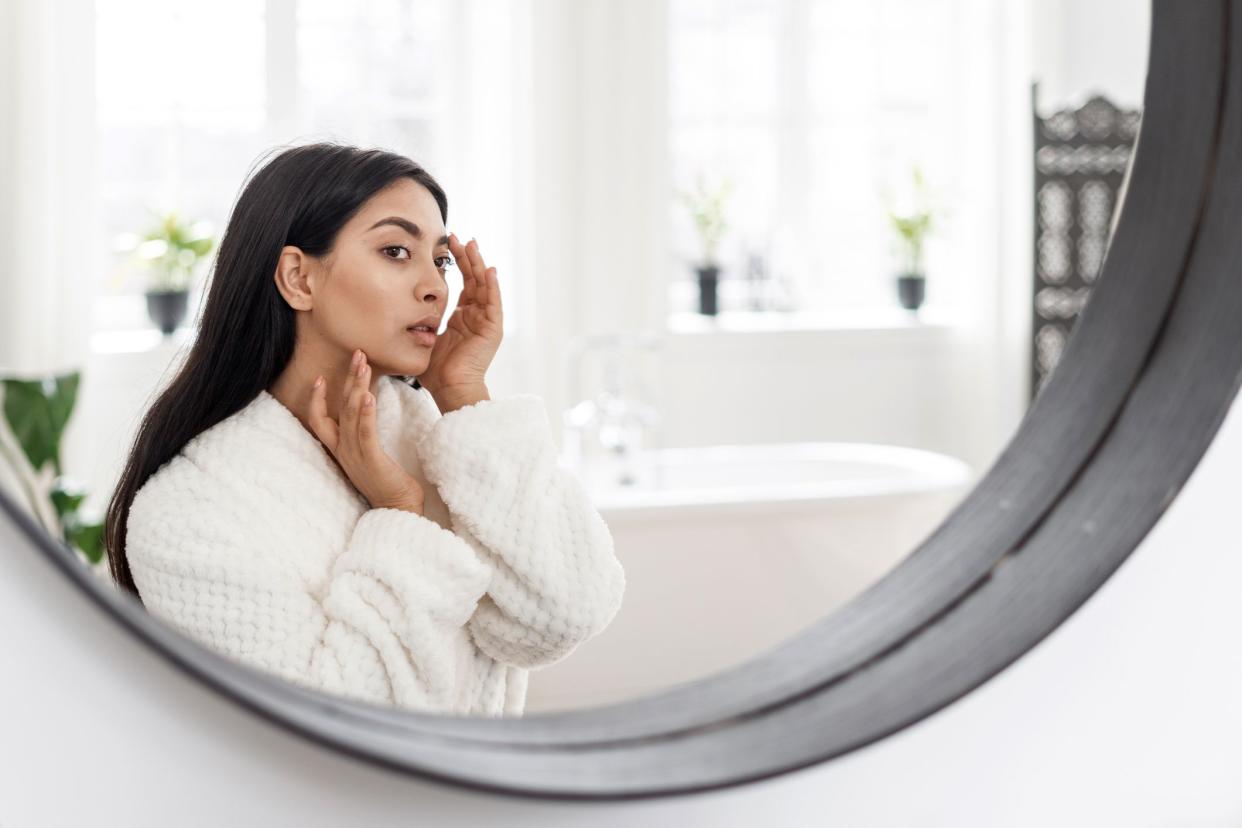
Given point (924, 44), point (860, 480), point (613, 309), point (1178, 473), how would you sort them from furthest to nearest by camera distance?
point (924, 44) < point (613, 309) < point (860, 480) < point (1178, 473)

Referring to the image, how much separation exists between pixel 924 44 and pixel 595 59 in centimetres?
74

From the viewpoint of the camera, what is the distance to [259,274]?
52 centimetres

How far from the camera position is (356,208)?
0.51 m

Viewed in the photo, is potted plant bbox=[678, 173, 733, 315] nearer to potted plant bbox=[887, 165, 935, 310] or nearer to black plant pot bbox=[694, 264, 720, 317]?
black plant pot bbox=[694, 264, 720, 317]

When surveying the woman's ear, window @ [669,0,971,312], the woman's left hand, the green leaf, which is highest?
window @ [669,0,971,312]

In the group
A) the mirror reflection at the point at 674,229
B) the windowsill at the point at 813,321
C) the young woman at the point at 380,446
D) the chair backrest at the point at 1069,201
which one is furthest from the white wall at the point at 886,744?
the chair backrest at the point at 1069,201

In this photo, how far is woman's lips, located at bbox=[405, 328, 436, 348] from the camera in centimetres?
52

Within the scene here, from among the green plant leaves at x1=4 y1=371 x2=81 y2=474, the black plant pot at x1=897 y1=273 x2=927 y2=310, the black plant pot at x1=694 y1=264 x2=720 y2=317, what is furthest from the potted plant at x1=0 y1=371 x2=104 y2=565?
the black plant pot at x1=897 y1=273 x2=927 y2=310

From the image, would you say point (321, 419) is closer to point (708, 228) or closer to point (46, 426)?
point (46, 426)

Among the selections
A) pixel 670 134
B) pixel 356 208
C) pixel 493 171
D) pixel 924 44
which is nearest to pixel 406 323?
pixel 356 208

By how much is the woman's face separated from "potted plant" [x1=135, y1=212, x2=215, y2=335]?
4.71 feet

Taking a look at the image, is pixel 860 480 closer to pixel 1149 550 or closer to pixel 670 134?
pixel 670 134

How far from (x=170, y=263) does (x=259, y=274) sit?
4.77ft

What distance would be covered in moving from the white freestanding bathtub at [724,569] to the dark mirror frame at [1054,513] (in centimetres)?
109
